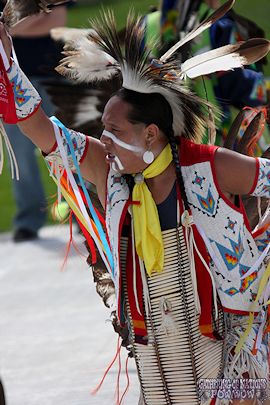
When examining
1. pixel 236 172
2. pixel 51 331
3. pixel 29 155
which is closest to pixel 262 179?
pixel 236 172

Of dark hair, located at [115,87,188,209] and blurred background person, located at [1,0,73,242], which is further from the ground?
dark hair, located at [115,87,188,209]

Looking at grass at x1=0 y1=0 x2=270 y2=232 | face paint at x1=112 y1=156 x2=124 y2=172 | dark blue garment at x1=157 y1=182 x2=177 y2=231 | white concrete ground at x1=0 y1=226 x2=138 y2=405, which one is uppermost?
face paint at x1=112 y1=156 x2=124 y2=172

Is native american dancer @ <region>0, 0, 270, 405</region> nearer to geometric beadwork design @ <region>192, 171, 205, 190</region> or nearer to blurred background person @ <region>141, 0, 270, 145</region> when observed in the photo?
geometric beadwork design @ <region>192, 171, 205, 190</region>

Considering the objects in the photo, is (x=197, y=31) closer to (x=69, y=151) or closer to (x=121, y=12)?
(x=69, y=151)

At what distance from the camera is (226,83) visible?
5898 millimetres

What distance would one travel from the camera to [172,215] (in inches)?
144

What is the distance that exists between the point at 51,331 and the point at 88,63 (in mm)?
2732

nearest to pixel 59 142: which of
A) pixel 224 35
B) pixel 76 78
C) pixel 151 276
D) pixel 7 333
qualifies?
pixel 76 78

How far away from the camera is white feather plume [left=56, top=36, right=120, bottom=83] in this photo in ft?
12.2

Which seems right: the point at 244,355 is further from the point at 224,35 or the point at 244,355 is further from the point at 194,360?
the point at 224,35

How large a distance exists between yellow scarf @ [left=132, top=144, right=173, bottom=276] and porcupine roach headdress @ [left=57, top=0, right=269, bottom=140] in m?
0.17

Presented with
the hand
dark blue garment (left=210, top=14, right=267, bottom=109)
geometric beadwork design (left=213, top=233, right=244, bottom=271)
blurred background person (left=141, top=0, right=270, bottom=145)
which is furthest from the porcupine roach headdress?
dark blue garment (left=210, top=14, right=267, bottom=109)

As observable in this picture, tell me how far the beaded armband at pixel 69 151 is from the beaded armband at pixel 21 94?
0.15 meters

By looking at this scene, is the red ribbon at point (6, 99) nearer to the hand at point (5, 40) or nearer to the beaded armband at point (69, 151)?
the hand at point (5, 40)
